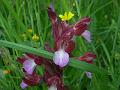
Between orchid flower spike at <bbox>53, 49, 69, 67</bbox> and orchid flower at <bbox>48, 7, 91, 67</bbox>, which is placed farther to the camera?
orchid flower at <bbox>48, 7, 91, 67</bbox>

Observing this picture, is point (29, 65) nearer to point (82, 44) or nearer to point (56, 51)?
point (56, 51)

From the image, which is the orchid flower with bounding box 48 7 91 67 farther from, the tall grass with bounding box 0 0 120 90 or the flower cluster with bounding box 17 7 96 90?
the tall grass with bounding box 0 0 120 90

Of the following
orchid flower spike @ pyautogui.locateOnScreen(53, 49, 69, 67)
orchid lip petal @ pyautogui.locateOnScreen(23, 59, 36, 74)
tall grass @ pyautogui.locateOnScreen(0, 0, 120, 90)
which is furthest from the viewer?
tall grass @ pyautogui.locateOnScreen(0, 0, 120, 90)

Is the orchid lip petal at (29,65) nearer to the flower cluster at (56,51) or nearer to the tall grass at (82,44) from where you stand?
the flower cluster at (56,51)

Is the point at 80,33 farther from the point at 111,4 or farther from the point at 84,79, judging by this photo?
the point at 111,4

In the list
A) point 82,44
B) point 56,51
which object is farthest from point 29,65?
point 82,44

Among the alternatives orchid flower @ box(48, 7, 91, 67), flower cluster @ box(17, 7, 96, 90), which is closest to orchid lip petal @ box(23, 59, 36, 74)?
flower cluster @ box(17, 7, 96, 90)

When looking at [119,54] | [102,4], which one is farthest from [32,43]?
[102,4]

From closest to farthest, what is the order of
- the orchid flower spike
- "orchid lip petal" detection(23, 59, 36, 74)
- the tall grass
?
the orchid flower spike, "orchid lip petal" detection(23, 59, 36, 74), the tall grass
